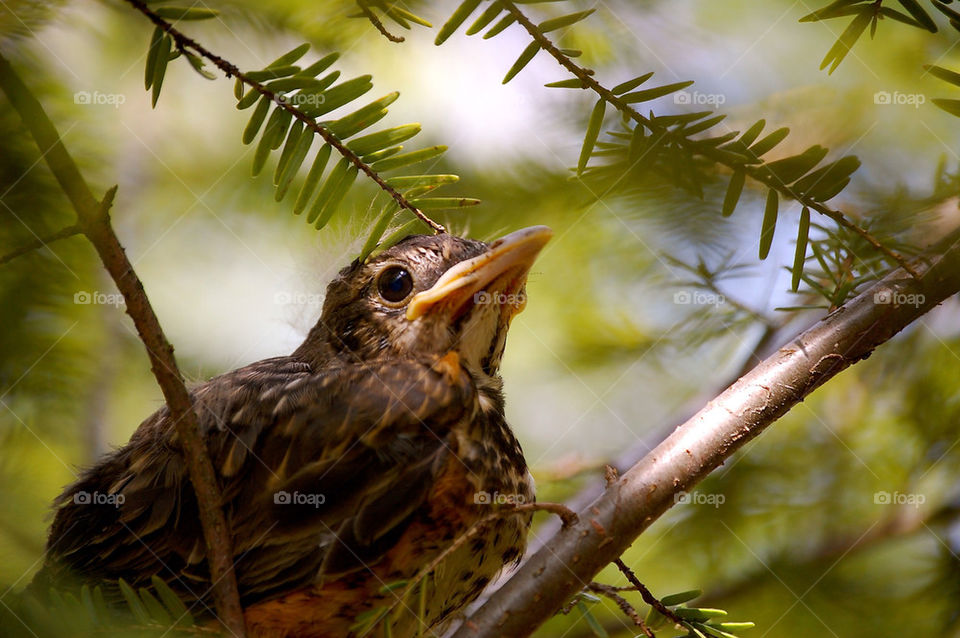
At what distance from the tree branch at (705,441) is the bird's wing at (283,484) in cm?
29

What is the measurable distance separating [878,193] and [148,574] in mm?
1419

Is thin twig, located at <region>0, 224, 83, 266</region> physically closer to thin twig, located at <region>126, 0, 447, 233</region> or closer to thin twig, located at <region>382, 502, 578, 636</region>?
thin twig, located at <region>126, 0, 447, 233</region>

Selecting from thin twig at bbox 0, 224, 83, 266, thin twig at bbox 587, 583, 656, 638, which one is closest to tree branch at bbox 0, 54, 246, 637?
thin twig at bbox 0, 224, 83, 266

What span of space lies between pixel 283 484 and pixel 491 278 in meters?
0.56

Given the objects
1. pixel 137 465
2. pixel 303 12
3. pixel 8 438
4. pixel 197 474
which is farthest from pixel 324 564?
pixel 303 12

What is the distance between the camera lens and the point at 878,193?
4.47ft

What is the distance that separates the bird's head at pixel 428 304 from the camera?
63.4 inches

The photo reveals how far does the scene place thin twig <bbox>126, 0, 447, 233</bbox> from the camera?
891mm

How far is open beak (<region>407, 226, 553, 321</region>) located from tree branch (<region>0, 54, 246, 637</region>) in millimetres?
623

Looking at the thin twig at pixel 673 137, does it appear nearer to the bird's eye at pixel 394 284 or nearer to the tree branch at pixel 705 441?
the tree branch at pixel 705 441

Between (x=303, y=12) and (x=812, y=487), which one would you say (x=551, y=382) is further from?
(x=303, y=12)

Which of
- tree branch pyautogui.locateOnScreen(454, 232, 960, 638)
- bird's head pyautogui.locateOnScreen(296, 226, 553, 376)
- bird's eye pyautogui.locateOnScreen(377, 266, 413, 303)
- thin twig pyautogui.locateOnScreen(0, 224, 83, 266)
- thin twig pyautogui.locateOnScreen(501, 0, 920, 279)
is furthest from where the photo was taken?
bird's eye pyautogui.locateOnScreen(377, 266, 413, 303)

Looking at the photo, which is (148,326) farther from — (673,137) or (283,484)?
(673,137)

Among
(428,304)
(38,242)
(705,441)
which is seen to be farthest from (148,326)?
(705,441)
